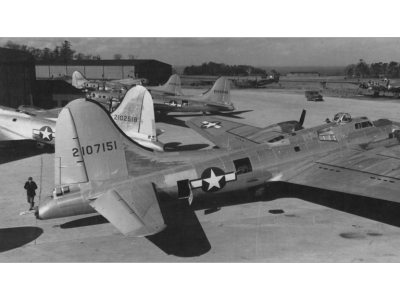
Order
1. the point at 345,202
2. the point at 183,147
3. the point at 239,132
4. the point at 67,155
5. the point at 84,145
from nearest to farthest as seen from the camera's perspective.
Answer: the point at 67,155, the point at 84,145, the point at 345,202, the point at 239,132, the point at 183,147

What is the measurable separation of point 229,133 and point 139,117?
18.9 ft

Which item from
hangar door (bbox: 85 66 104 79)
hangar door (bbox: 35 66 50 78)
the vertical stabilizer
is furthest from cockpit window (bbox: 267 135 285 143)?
hangar door (bbox: 35 66 50 78)

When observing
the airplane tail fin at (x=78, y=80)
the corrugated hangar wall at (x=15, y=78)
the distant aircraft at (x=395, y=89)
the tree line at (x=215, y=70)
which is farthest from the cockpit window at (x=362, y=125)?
the tree line at (x=215, y=70)

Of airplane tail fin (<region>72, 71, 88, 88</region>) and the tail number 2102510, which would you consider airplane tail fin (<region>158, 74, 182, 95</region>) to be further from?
the tail number 2102510

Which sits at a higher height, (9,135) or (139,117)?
(139,117)

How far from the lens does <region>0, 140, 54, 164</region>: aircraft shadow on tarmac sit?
69.7 feet

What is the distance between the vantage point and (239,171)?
1358cm

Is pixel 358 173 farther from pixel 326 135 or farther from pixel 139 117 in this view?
pixel 139 117

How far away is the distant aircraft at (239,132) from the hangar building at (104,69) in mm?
48500

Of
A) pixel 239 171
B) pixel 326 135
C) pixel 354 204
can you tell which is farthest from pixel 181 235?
pixel 326 135

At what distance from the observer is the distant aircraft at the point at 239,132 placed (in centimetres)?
1739

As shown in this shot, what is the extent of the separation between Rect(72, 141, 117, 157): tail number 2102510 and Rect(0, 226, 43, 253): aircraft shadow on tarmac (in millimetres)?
3452

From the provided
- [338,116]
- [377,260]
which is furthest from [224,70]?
[377,260]

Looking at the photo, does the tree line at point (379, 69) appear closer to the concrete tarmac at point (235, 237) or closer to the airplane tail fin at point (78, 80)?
the airplane tail fin at point (78, 80)
